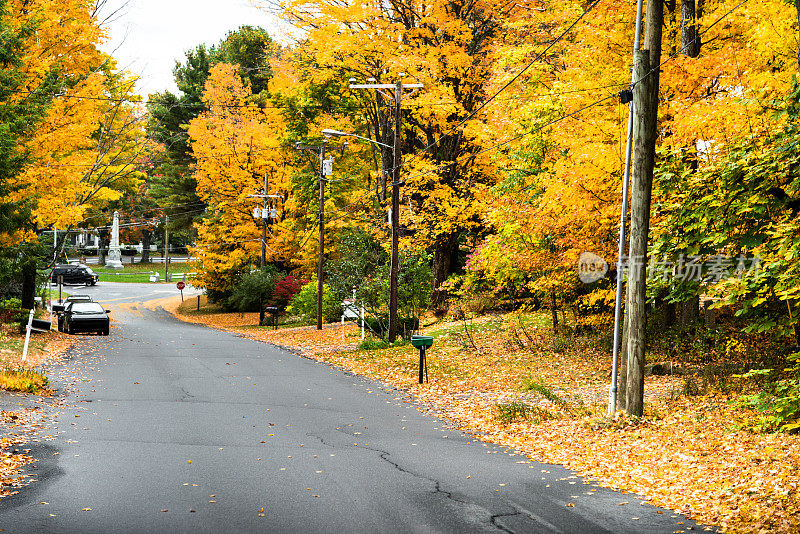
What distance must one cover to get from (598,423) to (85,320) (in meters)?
23.0

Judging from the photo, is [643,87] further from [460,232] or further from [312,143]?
[312,143]

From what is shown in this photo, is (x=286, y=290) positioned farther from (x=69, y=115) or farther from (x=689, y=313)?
(x=689, y=313)

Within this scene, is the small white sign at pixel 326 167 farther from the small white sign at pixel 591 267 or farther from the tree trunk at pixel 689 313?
the tree trunk at pixel 689 313

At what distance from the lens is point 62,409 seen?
44.7 ft

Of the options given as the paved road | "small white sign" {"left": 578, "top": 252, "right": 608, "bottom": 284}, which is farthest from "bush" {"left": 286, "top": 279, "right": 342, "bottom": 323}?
the paved road

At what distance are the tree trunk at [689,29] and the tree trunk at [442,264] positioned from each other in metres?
15.7

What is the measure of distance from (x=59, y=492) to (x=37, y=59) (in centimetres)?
1908

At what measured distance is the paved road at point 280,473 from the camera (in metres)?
7.23

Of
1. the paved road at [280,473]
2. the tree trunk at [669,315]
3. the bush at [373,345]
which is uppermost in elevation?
the tree trunk at [669,315]

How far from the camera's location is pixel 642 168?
1178cm

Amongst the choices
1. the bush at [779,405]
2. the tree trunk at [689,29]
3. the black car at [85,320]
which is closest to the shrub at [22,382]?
the bush at [779,405]

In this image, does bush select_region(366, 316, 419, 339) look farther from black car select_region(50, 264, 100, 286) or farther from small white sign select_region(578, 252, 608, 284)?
black car select_region(50, 264, 100, 286)

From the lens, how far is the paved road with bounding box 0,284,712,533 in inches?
285

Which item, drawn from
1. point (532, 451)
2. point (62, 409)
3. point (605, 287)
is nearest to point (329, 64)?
point (605, 287)
